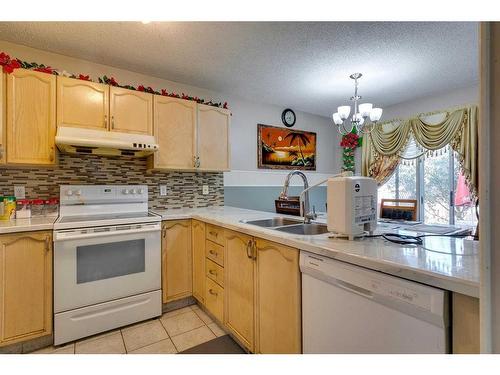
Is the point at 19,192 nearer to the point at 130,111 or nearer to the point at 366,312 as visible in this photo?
the point at 130,111

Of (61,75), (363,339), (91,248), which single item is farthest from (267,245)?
(61,75)

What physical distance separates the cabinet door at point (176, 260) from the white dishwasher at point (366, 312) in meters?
1.37

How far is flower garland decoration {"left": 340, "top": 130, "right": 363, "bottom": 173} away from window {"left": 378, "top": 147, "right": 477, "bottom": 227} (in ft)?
2.37

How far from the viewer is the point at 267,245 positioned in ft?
4.72

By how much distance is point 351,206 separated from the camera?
119cm

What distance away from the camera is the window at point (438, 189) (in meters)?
3.19

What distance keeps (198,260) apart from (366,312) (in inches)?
62.6

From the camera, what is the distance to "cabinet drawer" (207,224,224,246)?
1906mm

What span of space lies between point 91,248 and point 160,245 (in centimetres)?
50

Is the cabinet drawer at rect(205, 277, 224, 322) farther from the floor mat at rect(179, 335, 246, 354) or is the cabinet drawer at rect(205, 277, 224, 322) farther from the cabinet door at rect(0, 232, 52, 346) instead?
the cabinet door at rect(0, 232, 52, 346)

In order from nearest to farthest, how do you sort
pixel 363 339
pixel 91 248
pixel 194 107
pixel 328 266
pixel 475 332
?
pixel 475 332
pixel 363 339
pixel 328 266
pixel 91 248
pixel 194 107

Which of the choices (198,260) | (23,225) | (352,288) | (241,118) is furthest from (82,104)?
(352,288)

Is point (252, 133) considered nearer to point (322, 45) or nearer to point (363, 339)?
point (322, 45)

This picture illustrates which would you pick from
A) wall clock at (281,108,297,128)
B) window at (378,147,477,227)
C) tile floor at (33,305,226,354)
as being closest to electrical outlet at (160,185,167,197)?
tile floor at (33,305,226,354)
